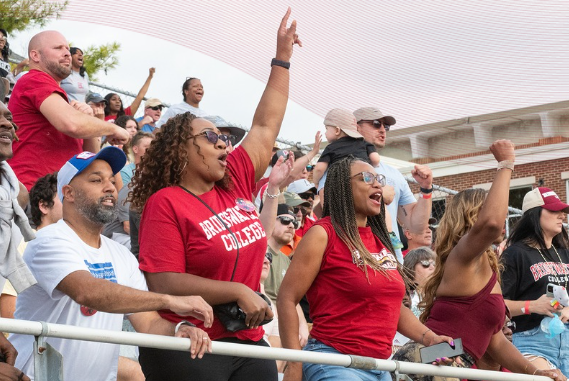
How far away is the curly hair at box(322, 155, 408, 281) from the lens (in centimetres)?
460

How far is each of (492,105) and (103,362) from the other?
7.58 feet

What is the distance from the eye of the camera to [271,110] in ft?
15.1

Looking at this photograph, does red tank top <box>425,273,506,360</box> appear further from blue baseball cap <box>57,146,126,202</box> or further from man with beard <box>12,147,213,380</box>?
blue baseball cap <box>57,146,126,202</box>

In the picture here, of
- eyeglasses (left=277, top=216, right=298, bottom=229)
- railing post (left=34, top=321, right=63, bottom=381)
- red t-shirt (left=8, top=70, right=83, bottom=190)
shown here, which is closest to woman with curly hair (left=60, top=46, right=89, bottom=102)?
eyeglasses (left=277, top=216, right=298, bottom=229)

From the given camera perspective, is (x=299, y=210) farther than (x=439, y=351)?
Yes

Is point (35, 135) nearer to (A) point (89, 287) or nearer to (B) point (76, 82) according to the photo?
(A) point (89, 287)

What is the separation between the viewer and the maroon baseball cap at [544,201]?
7160 mm

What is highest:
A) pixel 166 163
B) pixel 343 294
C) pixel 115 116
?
pixel 115 116

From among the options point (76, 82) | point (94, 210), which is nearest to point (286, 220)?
point (94, 210)

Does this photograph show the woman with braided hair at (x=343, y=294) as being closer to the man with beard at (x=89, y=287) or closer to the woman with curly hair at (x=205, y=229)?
the woman with curly hair at (x=205, y=229)

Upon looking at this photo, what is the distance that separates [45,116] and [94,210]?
1.68 m

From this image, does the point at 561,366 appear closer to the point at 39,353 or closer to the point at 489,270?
the point at 489,270

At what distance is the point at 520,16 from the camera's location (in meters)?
4.30

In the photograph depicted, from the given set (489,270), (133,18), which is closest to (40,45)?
(133,18)
